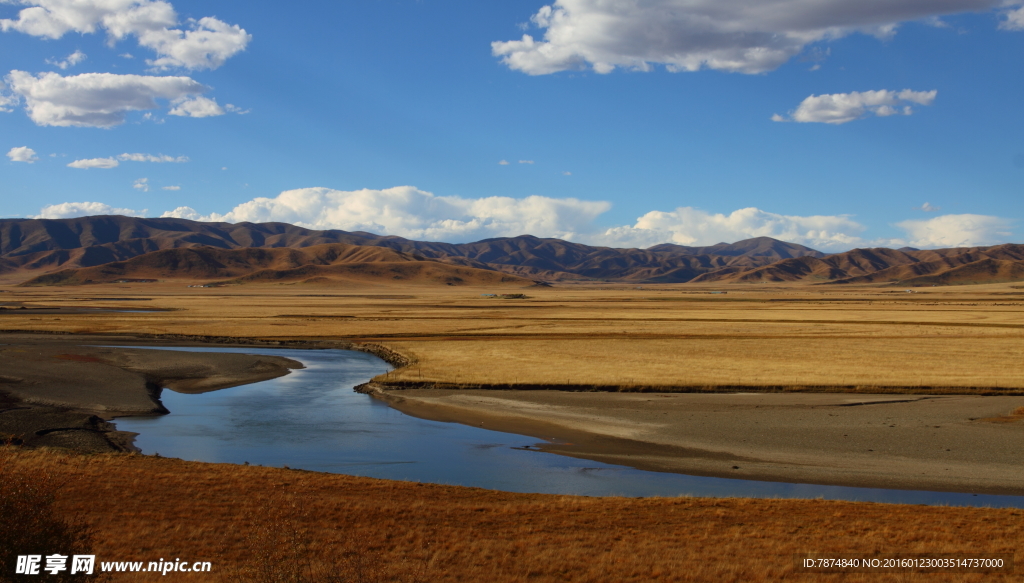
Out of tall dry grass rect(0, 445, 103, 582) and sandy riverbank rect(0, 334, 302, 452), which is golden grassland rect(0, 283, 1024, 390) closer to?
sandy riverbank rect(0, 334, 302, 452)

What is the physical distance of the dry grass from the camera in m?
12.1

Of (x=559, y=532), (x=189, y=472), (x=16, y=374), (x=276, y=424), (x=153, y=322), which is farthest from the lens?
(x=153, y=322)

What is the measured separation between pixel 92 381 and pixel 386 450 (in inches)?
850

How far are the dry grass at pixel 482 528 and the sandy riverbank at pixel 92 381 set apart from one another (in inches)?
259

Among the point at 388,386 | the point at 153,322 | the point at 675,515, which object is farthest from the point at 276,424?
the point at 153,322

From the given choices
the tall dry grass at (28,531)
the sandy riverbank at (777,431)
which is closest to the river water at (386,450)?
the sandy riverbank at (777,431)

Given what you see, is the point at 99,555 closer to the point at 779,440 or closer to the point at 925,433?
the point at 779,440

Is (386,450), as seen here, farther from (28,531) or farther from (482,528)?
(28,531)

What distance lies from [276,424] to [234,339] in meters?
37.8

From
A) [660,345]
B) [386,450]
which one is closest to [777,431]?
[386,450]

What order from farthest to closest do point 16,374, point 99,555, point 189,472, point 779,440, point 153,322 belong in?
point 153,322 < point 16,374 < point 779,440 < point 189,472 < point 99,555

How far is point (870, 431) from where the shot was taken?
25797 mm

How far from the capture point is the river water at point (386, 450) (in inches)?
764

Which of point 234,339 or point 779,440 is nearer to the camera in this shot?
point 779,440
